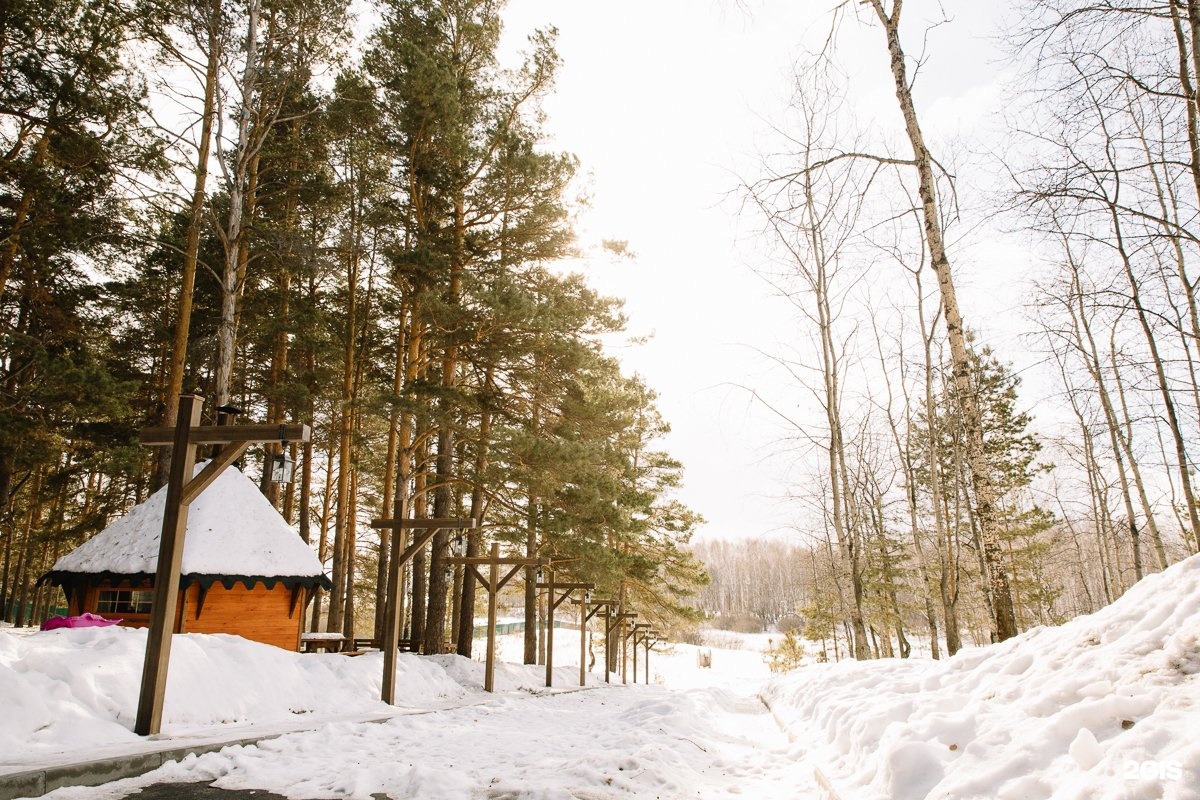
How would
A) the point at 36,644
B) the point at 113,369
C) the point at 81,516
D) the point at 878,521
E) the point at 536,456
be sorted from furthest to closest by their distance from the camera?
the point at 878,521 < the point at 81,516 < the point at 113,369 < the point at 536,456 < the point at 36,644

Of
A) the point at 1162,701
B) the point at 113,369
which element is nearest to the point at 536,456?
the point at 1162,701

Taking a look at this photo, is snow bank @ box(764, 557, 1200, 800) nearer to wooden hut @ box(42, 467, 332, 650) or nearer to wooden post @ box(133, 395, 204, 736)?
wooden post @ box(133, 395, 204, 736)

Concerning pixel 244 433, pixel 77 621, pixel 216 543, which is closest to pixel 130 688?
pixel 244 433

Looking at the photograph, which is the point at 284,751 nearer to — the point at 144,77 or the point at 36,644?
the point at 36,644

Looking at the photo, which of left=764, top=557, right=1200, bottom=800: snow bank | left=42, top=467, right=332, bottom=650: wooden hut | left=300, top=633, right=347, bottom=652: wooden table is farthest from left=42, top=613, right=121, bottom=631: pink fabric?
left=764, top=557, right=1200, bottom=800: snow bank

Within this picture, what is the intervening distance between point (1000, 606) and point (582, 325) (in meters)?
10.3

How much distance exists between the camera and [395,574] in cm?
966

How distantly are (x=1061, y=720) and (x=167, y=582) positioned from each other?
23.1 feet

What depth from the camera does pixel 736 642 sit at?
213ft

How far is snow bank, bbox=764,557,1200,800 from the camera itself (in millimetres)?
2412

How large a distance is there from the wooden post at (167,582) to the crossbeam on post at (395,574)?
332 cm

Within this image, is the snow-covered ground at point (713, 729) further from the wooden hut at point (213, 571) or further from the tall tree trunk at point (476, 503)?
the tall tree trunk at point (476, 503)

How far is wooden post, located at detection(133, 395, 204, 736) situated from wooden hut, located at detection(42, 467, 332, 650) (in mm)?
6840

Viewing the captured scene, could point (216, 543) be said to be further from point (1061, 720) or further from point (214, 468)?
point (1061, 720)
